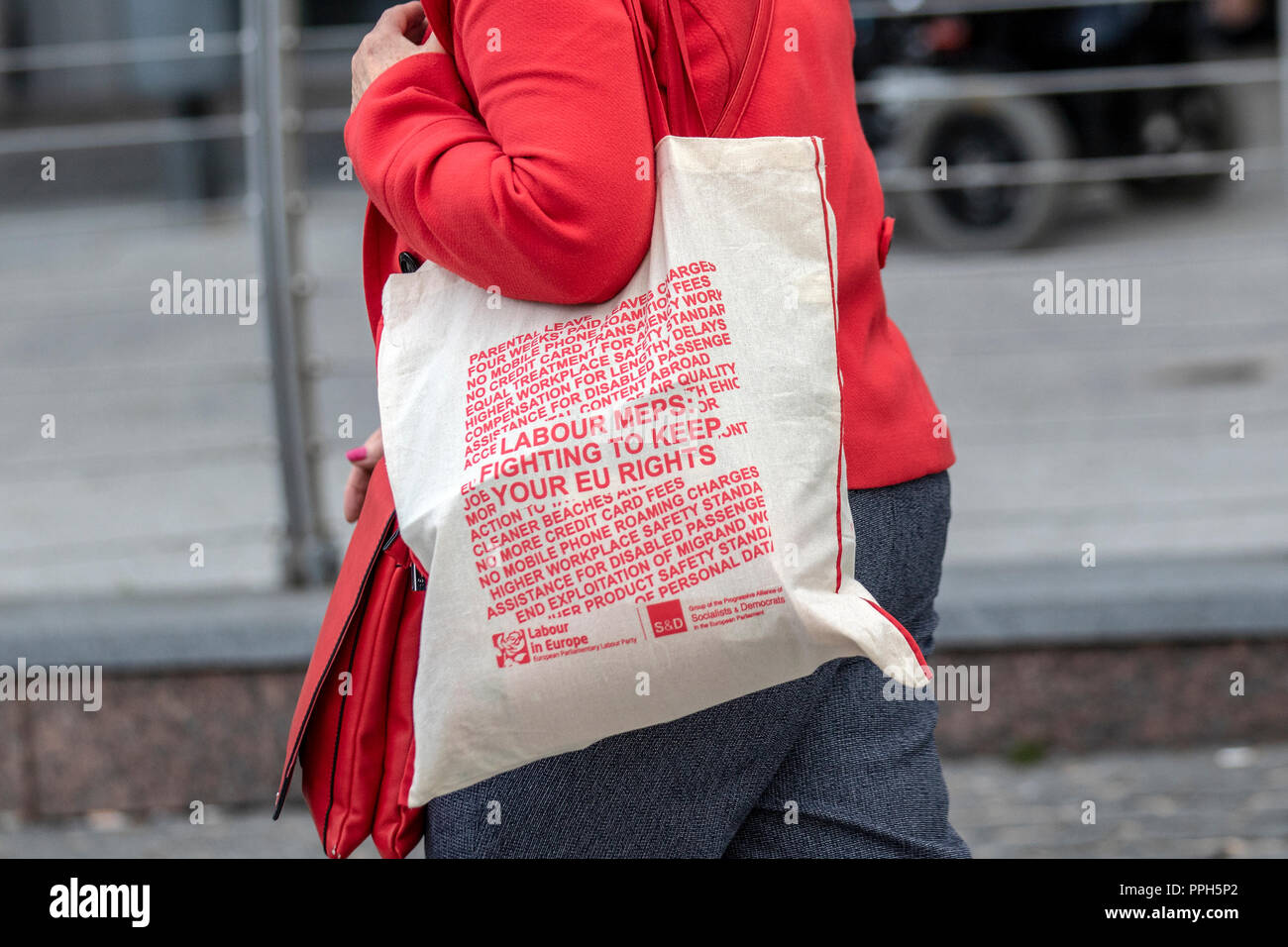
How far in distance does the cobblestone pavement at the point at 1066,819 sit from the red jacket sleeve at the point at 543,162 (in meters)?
2.15

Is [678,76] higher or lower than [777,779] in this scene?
higher

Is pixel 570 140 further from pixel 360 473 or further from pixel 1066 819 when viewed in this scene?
pixel 1066 819

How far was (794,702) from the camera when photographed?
1510 millimetres

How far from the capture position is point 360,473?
1.77m

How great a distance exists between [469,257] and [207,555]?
3329 millimetres

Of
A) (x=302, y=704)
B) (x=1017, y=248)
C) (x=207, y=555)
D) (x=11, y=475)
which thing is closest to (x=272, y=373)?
(x=207, y=555)

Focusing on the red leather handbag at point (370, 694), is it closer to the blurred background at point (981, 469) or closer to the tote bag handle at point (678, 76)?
the tote bag handle at point (678, 76)

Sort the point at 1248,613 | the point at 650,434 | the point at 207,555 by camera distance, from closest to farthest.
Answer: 1. the point at 650,434
2. the point at 1248,613
3. the point at 207,555

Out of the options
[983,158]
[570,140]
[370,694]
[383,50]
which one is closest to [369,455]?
[370,694]

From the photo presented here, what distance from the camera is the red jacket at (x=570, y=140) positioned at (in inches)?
50.8

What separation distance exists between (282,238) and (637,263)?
2.13 meters

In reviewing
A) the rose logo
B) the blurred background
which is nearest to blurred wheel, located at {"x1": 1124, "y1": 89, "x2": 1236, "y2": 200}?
the blurred background

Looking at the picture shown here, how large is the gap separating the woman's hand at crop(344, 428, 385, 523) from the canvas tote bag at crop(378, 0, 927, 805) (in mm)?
324

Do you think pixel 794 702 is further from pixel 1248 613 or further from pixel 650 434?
pixel 1248 613
